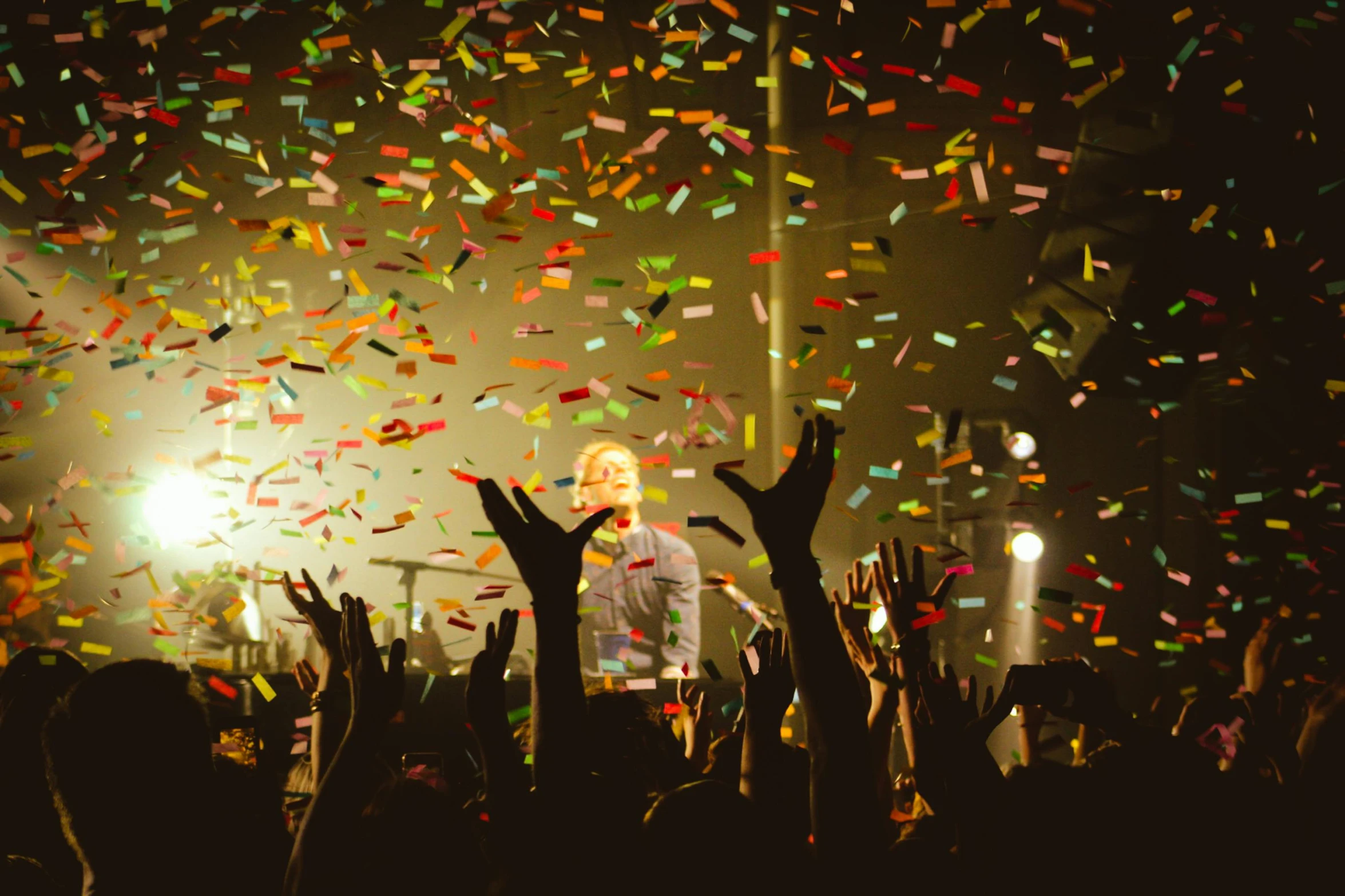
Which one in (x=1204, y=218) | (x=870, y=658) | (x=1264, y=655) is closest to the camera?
(x=870, y=658)

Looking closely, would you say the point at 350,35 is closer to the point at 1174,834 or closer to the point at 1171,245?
the point at 1171,245

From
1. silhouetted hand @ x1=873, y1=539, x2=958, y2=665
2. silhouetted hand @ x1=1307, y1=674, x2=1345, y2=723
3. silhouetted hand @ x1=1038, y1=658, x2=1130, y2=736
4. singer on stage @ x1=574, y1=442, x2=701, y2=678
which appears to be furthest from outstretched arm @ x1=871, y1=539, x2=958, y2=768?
singer on stage @ x1=574, y1=442, x2=701, y2=678

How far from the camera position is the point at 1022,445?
457 centimetres

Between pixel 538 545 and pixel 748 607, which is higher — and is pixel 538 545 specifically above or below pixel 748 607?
above

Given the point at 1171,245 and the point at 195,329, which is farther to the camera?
the point at 195,329

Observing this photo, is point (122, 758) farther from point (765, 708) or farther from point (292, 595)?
point (765, 708)

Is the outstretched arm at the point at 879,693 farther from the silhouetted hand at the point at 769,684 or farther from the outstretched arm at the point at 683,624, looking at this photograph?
the outstretched arm at the point at 683,624

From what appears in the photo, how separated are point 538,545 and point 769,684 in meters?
0.49

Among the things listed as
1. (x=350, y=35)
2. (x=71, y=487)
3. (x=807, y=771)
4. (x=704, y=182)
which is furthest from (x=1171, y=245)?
(x=71, y=487)

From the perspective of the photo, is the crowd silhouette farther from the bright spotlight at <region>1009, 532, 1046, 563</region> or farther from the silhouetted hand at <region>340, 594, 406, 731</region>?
the bright spotlight at <region>1009, 532, 1046, 563</region>

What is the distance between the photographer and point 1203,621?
4.38 metres

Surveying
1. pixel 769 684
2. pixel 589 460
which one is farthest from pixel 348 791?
pixel 589 460

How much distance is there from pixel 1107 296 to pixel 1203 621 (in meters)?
1.91

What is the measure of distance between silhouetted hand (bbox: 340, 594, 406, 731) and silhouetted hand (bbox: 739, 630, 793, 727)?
1.96ft
